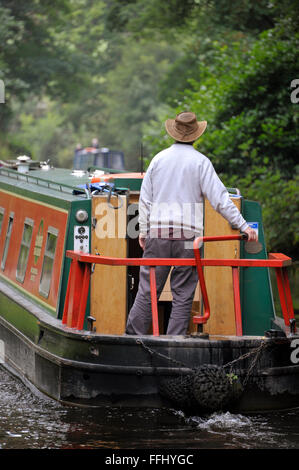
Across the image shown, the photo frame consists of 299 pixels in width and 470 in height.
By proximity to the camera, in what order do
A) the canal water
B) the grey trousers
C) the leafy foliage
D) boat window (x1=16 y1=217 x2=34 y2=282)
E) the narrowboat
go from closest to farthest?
the canal water < the narrowboat < the grey trousers < boat window (x1=16 y1=217 x2=34 y2=282) < the leafy foliage

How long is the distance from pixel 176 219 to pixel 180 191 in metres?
0.23

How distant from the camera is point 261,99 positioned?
60.2ft

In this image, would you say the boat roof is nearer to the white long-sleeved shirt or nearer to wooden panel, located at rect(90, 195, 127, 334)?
wooden panel, located at rect(90, 195, 127, 334)

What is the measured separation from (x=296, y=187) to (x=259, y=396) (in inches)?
376

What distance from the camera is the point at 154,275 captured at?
290 inches

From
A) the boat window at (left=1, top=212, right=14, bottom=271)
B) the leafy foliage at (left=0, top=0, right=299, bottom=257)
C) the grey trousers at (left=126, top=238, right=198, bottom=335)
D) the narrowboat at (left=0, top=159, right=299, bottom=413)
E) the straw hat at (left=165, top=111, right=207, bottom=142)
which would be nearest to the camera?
the narrowboat at (left=0, top=159, right=299, bottom=413)

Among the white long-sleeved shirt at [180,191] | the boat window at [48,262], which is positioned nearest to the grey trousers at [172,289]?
the white long-sleeved shirt at [180,191]

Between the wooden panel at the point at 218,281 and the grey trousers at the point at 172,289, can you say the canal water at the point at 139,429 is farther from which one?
the wooden panel at the point at 218,281

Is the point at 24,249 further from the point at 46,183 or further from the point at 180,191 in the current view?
the point at 180,191

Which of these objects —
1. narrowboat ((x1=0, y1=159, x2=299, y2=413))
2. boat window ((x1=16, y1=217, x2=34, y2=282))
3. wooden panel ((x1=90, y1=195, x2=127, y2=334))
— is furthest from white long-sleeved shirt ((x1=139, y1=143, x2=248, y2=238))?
boat window ((x1=16, y1=217, x2=34, y2=282))

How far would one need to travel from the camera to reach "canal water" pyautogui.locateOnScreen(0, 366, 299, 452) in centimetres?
666

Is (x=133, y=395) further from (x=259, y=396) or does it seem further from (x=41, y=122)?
(x=41, y=122)

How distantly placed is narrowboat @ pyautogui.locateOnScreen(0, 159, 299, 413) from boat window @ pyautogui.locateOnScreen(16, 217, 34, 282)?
1.0 inches
